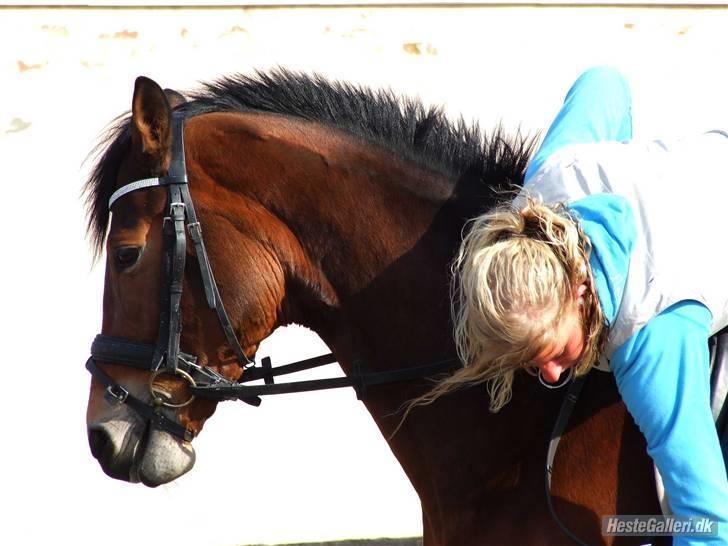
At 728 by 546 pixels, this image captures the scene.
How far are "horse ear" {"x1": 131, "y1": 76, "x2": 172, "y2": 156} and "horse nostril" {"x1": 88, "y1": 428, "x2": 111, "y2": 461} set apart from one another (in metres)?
0.70

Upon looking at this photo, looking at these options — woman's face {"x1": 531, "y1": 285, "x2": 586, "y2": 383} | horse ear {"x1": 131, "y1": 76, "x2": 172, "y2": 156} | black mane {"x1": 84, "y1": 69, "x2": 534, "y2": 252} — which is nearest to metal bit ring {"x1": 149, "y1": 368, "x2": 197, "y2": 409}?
black mane {"x1": 84, "y1": 69, "x2": 534, "y2": 252}

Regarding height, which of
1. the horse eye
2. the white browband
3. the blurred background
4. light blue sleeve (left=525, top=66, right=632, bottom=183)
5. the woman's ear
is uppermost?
light blue sleeve (left=525, top=66, right=632, bottom=183)

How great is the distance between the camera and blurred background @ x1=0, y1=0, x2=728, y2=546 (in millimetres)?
4352

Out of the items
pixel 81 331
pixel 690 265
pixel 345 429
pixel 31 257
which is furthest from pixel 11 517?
pixel 690 265

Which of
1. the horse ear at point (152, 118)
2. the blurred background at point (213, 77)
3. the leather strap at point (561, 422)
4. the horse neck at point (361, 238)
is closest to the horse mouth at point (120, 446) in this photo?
the horse neck at point (361, 238)

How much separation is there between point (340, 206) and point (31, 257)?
260cm

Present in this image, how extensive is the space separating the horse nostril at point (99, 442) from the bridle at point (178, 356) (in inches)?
3.8

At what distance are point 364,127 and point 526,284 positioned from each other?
76 cm

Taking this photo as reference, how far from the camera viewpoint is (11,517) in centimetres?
448

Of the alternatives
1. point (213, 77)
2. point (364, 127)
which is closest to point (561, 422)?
point (364, 127)

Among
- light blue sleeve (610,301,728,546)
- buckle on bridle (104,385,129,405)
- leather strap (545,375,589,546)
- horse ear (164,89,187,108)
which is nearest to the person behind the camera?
light blue sleeve (610,301,728,546)

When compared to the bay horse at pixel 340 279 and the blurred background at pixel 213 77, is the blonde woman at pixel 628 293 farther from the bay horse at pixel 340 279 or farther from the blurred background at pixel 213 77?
the blurred background at pixel 213 77

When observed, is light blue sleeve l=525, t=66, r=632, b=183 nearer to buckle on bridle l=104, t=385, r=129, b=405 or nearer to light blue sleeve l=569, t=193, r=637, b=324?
light blue sleeve l=569, t=193, r=637, b=324

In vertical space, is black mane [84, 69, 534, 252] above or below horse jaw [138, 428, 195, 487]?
above
